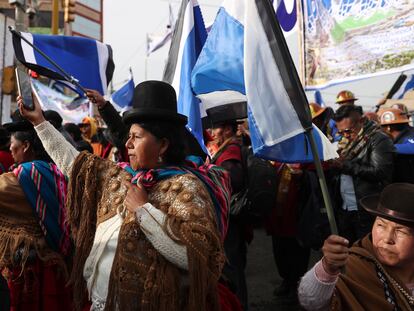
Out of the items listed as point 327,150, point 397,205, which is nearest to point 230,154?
point 327,150

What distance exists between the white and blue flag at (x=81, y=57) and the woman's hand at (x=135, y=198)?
2.56 m

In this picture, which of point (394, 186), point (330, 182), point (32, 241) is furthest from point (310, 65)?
point (32, 241)

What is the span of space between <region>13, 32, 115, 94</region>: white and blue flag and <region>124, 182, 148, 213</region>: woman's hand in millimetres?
2557

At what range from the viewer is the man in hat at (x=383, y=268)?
85.3 inches

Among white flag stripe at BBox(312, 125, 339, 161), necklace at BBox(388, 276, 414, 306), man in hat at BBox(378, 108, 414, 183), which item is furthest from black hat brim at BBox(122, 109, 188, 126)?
man in hat at BBox(378, 108, 414, 183)

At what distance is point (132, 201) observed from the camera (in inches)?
82.2

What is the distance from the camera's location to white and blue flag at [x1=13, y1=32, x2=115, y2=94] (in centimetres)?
444

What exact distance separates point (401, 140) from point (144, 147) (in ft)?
15.3

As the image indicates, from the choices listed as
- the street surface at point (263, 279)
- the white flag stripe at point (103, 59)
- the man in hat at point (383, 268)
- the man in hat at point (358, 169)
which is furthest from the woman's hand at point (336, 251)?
the white flag stripe at point (103, 59)

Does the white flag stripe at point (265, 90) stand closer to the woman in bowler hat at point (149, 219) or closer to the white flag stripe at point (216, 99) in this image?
the woman in bowler hat at point (149, 219)

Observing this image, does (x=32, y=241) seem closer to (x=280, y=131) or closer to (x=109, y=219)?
(x=109, y=219)

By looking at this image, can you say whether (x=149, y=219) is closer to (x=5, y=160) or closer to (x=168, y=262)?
(x=168, y=262)

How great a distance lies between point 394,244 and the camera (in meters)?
2.24

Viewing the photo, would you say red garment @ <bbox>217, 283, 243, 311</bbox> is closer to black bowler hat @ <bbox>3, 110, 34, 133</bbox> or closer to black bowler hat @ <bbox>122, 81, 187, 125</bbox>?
black bowler hat @ <bbox>122, 81, 187, 125</bbox>
